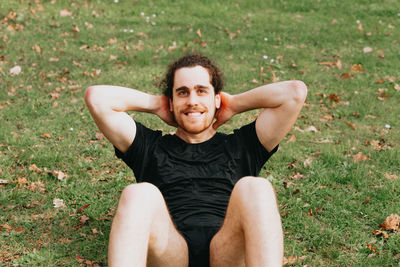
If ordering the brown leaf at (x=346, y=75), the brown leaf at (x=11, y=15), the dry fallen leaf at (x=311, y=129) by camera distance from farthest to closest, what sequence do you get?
the brown leaf at (x=11, y=15)
the brown leaf at (x=346, y=75)
the dry fallen leaf at (x=311, y=129)

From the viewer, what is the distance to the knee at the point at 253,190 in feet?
8.77

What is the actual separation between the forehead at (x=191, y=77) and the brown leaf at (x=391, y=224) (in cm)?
203

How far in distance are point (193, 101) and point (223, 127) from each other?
8.81ft

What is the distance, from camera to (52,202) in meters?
4.23

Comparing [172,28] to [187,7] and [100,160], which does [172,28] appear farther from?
[100,160]

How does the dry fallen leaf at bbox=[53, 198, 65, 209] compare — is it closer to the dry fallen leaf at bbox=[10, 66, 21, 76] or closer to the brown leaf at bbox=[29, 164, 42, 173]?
the brown leaf at bbox=[29, 164, 42, 173]

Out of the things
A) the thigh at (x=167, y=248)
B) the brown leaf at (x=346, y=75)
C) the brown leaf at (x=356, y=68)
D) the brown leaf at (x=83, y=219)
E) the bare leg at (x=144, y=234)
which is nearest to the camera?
the bare leg at (x=144, y=234)

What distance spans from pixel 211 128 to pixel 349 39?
22.3 feet

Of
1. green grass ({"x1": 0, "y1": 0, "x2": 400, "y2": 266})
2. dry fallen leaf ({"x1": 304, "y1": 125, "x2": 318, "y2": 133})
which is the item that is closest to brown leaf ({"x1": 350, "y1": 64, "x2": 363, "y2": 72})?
green grass ({"x1": 0, "y1": 0, "x2": 400, "y2": 266})

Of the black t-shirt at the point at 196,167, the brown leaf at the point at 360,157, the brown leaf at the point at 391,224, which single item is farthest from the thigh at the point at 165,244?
the brown leaf at the point at 360,157

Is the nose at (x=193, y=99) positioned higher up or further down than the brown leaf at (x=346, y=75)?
higher up

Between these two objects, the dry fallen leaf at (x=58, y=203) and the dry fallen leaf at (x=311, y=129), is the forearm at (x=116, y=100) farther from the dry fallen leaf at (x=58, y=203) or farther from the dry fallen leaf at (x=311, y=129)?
the dry fallen leaf at (x=311, y=129)

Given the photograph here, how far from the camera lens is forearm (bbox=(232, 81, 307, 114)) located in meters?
3.32

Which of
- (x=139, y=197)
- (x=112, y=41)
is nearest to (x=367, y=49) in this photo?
(x=112, y=41)
